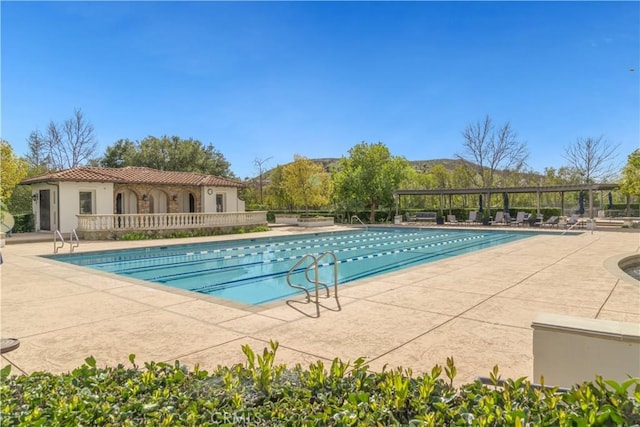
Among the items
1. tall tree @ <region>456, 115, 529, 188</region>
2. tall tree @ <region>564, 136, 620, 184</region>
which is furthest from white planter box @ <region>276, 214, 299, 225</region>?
tall tree @ <region>564, 136, 620, 184</region>

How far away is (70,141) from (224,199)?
21673 mm

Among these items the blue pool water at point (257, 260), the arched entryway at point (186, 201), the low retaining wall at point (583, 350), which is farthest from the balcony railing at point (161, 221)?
the low retaining wall at point (583, 350)

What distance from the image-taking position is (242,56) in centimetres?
1753

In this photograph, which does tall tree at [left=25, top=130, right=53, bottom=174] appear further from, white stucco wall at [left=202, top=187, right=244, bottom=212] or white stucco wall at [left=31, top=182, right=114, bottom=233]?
white stucco wall at [left=202, top=187, right=244, bottom=212]

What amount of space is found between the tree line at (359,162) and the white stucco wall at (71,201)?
1451 centimetres

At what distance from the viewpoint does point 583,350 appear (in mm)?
2641

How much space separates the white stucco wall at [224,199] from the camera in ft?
78.5

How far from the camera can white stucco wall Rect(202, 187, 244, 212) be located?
2394 cm

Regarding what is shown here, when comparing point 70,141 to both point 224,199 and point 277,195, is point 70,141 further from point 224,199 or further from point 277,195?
point 224,199

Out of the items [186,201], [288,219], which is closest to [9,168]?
[186,201]

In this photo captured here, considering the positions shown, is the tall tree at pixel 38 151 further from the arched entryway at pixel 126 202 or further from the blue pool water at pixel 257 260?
the blue pool water at pixel 257 260

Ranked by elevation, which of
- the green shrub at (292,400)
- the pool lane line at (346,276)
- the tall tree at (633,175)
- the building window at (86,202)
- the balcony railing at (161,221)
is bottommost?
the pool lane line at (346,276)

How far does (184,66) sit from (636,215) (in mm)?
36327

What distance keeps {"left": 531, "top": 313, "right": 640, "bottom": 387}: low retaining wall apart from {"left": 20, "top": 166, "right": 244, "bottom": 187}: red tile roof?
20.3 metres
